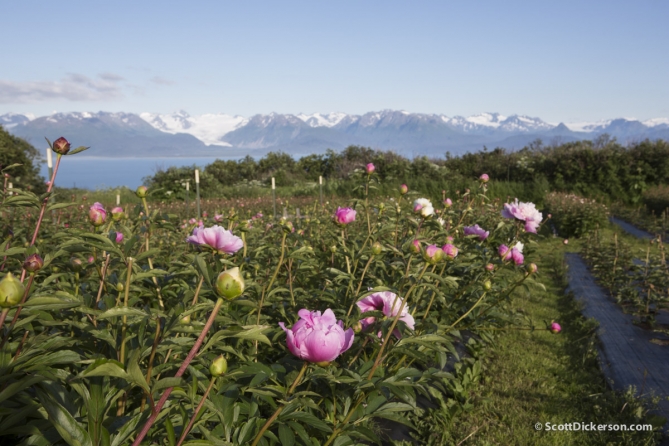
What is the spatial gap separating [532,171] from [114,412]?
1356cm

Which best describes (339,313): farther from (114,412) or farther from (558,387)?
(558,387)

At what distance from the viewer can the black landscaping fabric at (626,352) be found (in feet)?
7.73

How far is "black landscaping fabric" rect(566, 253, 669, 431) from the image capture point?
2.36m

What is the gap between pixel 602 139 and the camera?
1444 cm

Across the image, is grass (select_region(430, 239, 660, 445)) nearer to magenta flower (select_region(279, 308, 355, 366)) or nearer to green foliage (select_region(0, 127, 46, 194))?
magenta flower (select_region(279, 308, 355, 366))

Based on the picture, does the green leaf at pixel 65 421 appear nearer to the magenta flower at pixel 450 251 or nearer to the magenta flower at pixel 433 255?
the magenta flower at pixel 433 255

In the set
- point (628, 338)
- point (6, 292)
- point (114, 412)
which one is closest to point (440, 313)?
point (114, 412)

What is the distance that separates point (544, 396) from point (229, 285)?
2.30 meters

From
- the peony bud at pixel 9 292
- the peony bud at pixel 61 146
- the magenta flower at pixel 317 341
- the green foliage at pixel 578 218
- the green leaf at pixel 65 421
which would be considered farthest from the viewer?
the green foliage at pixel 578 218

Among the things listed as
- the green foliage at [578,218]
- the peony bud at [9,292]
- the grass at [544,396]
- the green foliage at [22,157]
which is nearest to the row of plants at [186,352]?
the peony bud at [9,292]

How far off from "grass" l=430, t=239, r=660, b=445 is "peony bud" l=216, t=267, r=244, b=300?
1656 mm

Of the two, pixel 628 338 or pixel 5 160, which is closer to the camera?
pixel 628 338

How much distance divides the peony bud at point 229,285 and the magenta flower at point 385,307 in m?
0.63

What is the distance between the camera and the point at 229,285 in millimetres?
584
